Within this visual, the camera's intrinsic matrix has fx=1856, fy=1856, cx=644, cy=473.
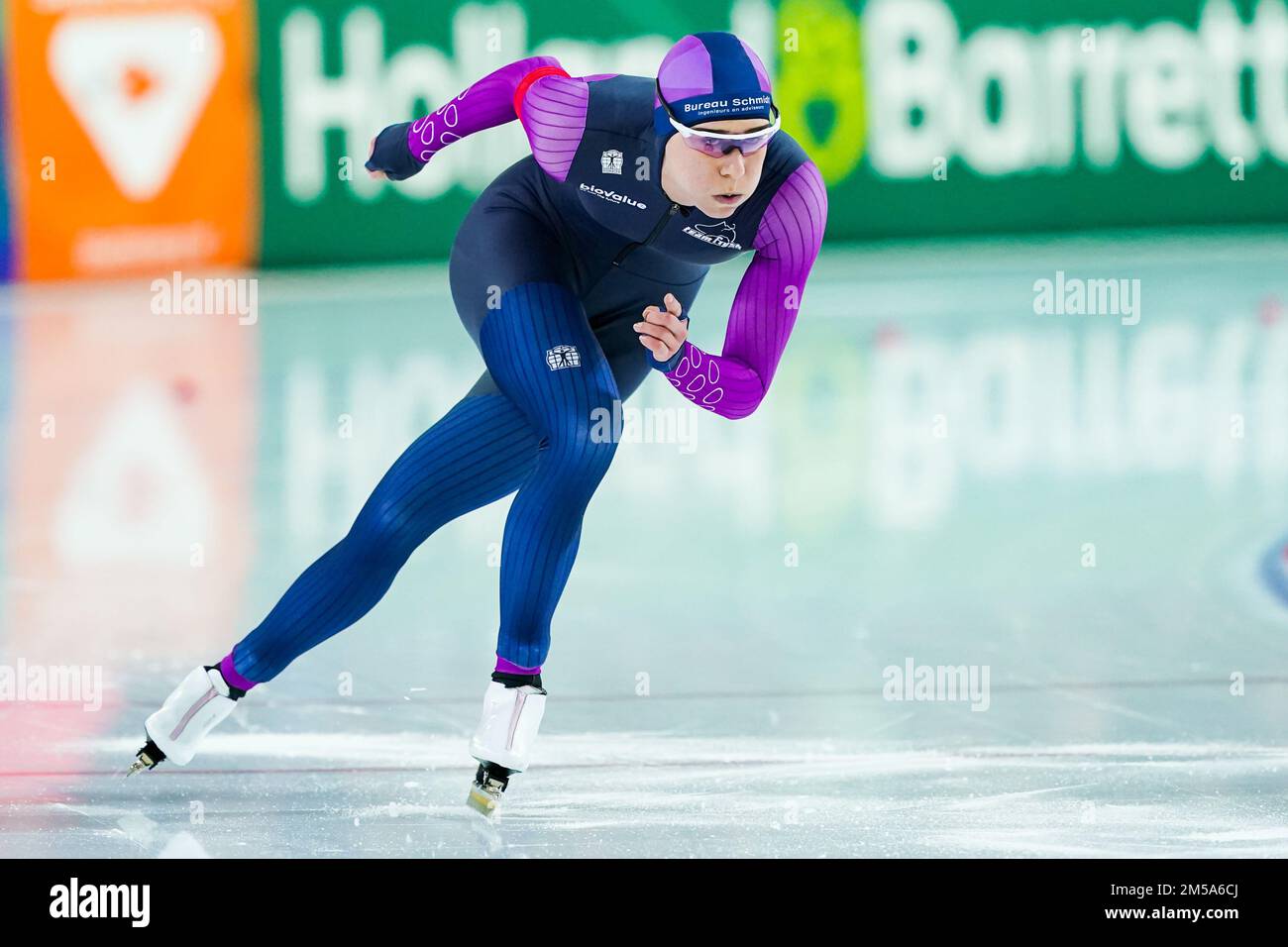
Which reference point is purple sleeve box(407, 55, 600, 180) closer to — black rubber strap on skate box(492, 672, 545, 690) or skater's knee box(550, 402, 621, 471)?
skater's knee box(550, 402, 621, 471)

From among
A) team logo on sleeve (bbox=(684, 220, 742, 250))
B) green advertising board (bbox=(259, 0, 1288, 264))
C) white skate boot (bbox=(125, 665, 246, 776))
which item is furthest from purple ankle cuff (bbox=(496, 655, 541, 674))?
green advertising board (bbox=(259, 0, 1288, 264))

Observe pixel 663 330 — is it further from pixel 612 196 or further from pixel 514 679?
pixel 514 679

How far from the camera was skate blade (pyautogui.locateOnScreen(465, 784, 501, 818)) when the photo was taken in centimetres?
342

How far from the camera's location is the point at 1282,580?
16.3 ft

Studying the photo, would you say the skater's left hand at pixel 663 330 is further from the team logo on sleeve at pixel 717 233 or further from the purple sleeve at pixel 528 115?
the purple sleeve at pixel 528 115

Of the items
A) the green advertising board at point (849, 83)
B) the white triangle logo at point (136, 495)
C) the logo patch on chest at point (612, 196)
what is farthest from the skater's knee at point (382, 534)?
the green advertising board at point (849, 83)

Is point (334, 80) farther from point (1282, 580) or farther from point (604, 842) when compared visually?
point (604, 842)

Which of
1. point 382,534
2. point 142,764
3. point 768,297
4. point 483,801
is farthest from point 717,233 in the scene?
point 142,764

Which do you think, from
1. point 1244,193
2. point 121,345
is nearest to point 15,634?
point 121,345

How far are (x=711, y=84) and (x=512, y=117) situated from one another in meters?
0.56

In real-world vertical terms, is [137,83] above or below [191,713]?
above

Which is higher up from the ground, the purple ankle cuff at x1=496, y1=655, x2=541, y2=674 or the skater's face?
the skater's face

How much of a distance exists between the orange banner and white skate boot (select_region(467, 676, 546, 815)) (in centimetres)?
848

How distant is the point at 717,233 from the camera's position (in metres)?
3.33
